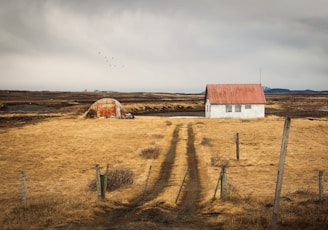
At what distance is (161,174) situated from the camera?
2123 cm

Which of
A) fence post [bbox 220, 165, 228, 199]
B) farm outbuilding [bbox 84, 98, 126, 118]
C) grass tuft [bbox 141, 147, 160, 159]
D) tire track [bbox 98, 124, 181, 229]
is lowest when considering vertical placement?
grass tuft [bbox 141, 147, 160, 159]

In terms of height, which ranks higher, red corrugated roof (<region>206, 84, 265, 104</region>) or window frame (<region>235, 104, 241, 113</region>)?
red corrugated roof (<region>206, 84, 265, 104</region>)

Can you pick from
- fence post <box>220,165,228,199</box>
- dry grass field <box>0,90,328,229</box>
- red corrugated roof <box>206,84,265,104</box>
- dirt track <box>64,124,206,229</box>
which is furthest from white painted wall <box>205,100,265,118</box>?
fence post <box>220,165,228,199</box>

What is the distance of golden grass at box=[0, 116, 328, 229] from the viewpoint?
43.4 feet

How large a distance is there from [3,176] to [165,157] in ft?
38.3

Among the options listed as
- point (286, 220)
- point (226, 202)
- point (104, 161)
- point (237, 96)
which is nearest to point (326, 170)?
point (226, 202)

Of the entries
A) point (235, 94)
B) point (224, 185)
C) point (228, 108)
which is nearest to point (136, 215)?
point (224, 185)

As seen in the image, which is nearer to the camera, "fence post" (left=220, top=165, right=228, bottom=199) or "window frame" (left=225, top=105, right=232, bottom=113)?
"fence post" (left=220, top=165, right=228, bottom=199)

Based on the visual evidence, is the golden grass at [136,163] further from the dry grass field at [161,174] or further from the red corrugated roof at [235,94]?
the red corrugated roof at [235,94]

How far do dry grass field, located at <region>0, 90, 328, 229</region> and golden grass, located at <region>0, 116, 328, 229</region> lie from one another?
5 centimetres

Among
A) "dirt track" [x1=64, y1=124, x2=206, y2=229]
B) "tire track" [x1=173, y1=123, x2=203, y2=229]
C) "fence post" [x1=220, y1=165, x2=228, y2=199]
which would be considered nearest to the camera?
"dirt track" [x1=64, y1=124, x2=206, y2=229]

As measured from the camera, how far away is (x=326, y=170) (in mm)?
22312

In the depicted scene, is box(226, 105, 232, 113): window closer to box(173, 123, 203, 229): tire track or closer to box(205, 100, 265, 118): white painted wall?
box(205, 100, 265, 118): white painted wall

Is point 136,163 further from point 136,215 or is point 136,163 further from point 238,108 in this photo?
point 238,108
